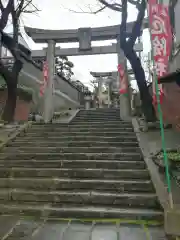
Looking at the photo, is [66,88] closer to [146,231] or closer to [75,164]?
[75,164]

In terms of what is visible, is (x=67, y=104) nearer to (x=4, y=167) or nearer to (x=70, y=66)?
(x=70, y=66)

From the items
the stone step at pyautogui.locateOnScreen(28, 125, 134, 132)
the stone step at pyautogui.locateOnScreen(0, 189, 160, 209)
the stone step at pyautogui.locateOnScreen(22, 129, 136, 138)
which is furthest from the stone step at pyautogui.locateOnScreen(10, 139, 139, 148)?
the stone step at pyautogui.locateOnScreen(0, 189, 160, 209)

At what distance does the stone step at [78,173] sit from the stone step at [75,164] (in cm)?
38

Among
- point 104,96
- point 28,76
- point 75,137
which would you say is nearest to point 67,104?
point 28,76

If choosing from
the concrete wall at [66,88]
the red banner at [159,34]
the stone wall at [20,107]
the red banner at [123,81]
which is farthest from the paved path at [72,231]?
the concrete wall at [66,88]

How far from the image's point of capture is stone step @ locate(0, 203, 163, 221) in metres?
4.49

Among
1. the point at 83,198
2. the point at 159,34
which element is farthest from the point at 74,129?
the point at 159,34

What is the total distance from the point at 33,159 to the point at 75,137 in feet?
7.64

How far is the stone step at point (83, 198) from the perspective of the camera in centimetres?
493

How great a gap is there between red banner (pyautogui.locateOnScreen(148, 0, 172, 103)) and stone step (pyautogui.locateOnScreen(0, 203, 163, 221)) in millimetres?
3823

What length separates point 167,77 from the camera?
18.3ft

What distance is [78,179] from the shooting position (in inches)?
233

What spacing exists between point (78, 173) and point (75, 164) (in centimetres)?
63

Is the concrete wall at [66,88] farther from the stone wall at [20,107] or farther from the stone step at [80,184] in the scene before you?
the stone step at [80,184]
